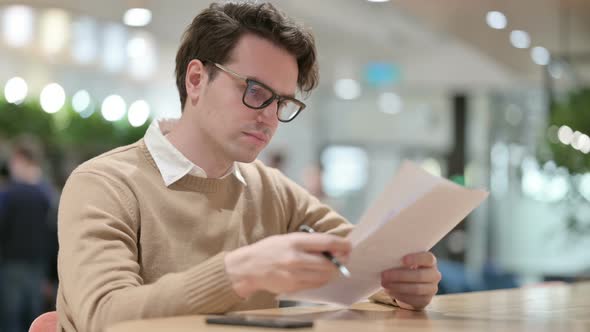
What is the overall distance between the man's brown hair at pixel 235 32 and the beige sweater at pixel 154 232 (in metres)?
0.28

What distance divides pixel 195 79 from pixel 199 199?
0.95 ft

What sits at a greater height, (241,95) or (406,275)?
(241,95)

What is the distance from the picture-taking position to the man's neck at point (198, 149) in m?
2.14

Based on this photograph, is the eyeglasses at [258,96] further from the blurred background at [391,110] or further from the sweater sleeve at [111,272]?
the blurred background at [391,110]

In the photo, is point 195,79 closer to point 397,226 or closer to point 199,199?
point 199,199

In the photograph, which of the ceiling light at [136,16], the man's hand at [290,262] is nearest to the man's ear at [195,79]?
the man's hand at [290,262]

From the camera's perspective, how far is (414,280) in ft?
6.43

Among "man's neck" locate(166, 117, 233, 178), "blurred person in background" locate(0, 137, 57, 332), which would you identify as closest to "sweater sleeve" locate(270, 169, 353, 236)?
"man's neck" locate(166, 117, 233, 178)

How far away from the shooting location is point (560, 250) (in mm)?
11914

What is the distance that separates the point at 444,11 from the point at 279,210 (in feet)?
18.3

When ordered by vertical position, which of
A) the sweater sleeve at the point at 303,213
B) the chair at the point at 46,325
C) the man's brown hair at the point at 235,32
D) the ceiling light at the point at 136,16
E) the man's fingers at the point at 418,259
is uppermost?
the ceiling light at the point at 136,16

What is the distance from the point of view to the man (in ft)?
5.35

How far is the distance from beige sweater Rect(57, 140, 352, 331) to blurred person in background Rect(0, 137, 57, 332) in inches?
202

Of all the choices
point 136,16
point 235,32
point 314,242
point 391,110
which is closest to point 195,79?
point 235,32
